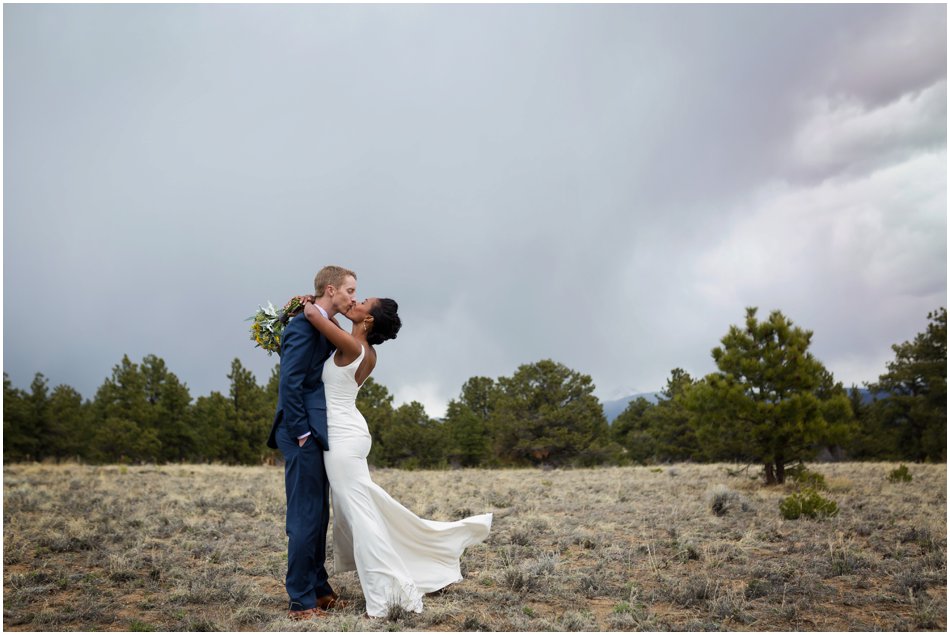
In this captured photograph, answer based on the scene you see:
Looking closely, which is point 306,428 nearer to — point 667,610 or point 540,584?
point 540,584

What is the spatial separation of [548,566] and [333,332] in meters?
3.64

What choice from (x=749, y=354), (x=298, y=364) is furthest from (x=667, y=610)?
(x=749, y=354)

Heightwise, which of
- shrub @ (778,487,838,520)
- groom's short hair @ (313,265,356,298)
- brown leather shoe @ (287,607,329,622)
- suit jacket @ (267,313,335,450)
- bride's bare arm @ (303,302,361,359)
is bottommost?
brown leather shoe @ (287,607,329,622)

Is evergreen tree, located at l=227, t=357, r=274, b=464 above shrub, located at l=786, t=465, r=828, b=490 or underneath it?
above

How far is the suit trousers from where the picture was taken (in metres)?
5.26

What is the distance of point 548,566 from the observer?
7.06m

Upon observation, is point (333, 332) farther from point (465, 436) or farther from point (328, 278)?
point (465, 436)

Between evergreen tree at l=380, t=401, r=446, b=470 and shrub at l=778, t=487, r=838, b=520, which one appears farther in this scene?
evergreen tree at l=380, t=401, r=446, b=470

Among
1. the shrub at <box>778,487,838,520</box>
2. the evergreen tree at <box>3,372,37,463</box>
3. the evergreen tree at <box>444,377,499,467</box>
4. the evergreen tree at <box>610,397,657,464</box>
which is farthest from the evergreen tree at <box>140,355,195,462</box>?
the shrub at <box>778,487,838,520</box>

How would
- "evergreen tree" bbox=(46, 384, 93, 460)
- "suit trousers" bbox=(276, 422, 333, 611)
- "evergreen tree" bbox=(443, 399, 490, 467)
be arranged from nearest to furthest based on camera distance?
"suit trousers" bbox=(276, 422, 333, 611), "evergreen tree" bbox=(46, 384, 93, 460), "evergreen tree" bbox=(443, 399, 490, 467)

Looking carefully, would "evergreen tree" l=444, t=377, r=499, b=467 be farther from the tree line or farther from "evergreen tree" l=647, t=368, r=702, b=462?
"evergreen tree" l=647, t=368, r=702, b=462

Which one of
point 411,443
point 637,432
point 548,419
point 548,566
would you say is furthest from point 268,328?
point 637,432

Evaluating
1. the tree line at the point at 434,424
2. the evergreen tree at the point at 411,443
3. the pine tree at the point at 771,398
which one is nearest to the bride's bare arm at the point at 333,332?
the pine tree at the point at 771,398

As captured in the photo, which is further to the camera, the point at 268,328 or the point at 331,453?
the point at 268,328
